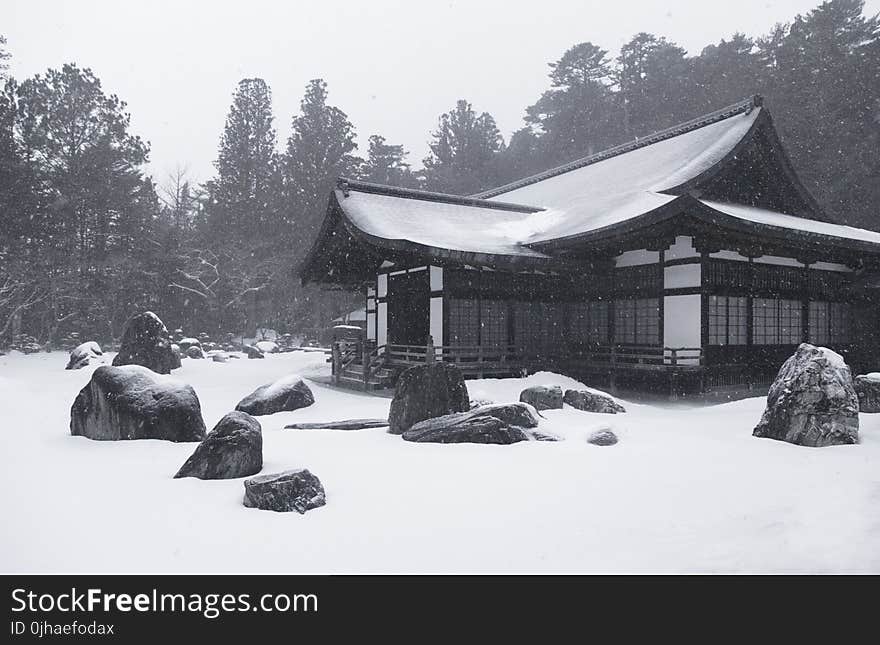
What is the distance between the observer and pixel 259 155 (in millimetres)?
41969

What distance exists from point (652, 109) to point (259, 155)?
25715 mm

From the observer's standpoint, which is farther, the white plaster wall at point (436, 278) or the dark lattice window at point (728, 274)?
the white plaster wall at point (436, 278)

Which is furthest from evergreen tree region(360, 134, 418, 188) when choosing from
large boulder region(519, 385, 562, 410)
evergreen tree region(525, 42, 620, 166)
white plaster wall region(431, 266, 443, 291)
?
large boulder region(519, 385, 562, 410)

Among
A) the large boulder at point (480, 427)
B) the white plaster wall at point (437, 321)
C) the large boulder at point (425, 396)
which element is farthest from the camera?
the white plaster wall at point (437, 321)

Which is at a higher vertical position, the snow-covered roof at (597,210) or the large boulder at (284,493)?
the snow-covered roof at (597,210)

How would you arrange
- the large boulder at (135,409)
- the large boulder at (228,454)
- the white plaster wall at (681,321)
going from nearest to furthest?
the large boulder at (228,454), the large boulder at (135,409), the white plaster wall at (681,321)

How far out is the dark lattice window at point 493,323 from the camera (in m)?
15.8

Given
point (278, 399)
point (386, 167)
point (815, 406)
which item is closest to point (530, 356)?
point (278, 399)

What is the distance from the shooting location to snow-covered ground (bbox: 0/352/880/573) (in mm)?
4168

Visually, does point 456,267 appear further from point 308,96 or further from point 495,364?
point 308,96

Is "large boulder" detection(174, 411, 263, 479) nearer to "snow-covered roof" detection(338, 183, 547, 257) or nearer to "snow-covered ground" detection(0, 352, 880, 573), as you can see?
"snow-covered ground" detection(0, 352, 880, 573)

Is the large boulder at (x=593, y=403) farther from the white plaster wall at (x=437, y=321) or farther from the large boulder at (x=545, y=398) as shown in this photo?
the white plaster wall at (x=437, y=321)

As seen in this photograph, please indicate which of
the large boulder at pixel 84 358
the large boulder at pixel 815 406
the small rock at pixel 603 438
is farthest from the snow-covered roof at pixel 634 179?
the large boulder at pixel 84 358

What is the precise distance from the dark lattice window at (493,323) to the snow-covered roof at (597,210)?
59.6 inches
